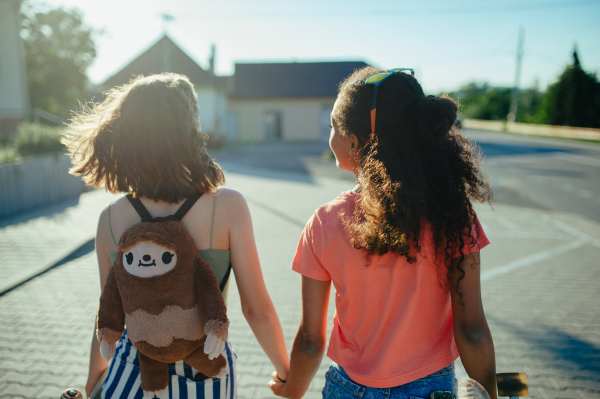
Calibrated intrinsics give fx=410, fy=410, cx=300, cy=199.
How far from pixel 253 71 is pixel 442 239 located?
35.9 m

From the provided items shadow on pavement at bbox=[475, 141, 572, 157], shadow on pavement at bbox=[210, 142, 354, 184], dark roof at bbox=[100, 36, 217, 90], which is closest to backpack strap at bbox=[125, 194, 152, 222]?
shadow on pavement at bbox=[210, 142, 354, 184]

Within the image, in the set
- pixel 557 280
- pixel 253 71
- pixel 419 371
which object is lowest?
pixel 557 280

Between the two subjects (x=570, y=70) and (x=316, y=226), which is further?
(x=570, y=70)

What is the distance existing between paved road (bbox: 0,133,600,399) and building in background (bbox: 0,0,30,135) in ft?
33.5

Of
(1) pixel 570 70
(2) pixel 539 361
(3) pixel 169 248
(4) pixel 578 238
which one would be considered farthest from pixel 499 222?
(1) pixel 570 70

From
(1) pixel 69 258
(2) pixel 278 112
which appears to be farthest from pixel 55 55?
(1) pixel 69 258

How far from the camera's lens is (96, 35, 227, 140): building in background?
2970cm

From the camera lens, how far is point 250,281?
161 cm

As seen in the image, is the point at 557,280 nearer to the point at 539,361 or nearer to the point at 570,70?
the point at 539,361

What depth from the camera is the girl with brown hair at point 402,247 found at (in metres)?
1.31

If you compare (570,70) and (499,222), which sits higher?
(570,70)

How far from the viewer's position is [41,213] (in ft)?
28.1

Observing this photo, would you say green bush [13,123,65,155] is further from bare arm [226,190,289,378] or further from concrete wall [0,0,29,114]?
bare arm [226,190,289,378]

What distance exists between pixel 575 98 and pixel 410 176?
45250 mm
